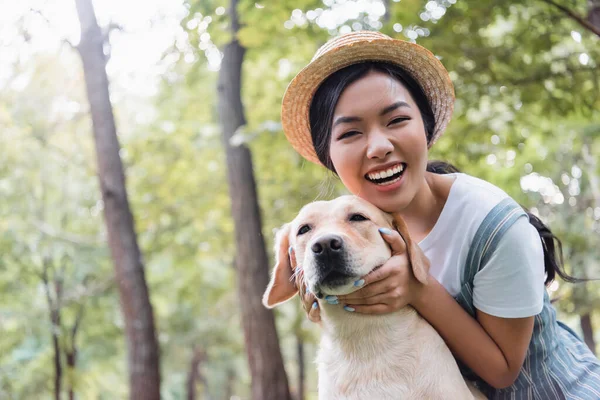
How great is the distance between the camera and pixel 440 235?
219 centimetres

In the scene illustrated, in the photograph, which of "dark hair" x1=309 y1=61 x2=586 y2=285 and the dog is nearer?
the dog

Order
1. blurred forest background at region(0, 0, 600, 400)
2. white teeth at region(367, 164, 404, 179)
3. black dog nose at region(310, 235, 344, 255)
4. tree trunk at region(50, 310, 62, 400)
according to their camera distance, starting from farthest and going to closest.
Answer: tree trunk at region(50, 310, 62, 400) < blurred forest background at region(0, 0, 600, 400) < white teeth at region(367, 164, 404, 179) < black dog nose at region(310, 235, 344, 255)

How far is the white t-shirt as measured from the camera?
192 centimetres

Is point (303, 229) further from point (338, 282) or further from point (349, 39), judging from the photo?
point (349, 39)

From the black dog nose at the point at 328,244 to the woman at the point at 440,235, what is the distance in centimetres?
19

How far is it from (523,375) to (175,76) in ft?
30.0

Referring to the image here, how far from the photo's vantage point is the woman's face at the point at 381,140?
6.75 ft

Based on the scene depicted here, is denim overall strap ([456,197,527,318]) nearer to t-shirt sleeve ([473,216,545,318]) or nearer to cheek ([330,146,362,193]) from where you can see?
t-shirt sleeve ([473,216,545,318])

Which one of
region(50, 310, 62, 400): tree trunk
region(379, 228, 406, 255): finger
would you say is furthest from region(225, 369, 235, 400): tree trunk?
region(379, 228, 406, 255): finger

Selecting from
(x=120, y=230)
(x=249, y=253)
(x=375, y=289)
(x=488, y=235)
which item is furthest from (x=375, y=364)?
(x=120, y=230)

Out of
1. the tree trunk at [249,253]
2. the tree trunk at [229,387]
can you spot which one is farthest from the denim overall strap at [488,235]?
the tree trunk at [229,387]

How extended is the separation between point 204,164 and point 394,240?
927 cm

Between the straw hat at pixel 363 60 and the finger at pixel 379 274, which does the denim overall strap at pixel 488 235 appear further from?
the straw hat at pixel 363 60

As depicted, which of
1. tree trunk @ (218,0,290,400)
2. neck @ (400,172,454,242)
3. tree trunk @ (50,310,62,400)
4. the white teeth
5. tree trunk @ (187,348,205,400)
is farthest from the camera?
tree trunk @ (187,348,205,400)
